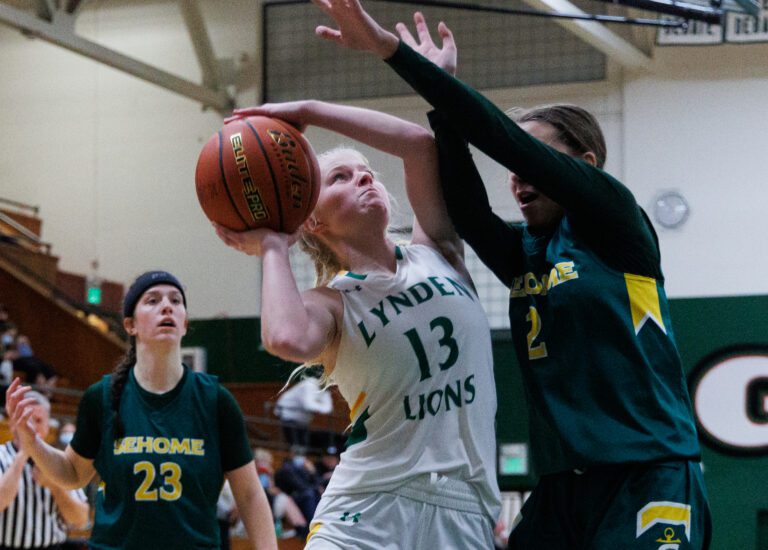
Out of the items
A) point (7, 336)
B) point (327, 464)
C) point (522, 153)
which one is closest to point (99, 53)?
point (7, 336)

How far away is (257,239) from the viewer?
10.7ft

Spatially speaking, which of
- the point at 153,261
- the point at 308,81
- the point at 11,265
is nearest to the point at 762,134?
the point at 308,81

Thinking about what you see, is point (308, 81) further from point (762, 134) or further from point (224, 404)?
point (224, 404)

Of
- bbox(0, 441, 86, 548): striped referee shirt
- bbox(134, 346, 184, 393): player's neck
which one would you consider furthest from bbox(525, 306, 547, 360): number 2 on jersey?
bbox(0, 441, 86, 548): striped referee shirt

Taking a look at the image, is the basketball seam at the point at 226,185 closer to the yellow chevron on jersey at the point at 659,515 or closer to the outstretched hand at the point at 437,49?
the outstretched hand at the point at 437,49

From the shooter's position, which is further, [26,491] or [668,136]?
[668,136]

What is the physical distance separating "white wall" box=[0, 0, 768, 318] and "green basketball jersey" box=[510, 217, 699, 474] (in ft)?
36.6

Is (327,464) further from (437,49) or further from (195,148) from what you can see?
(437,49)

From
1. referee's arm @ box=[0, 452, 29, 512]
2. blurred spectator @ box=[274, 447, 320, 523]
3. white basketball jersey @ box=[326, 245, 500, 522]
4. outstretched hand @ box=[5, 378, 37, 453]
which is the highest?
white basketball jersey @ box=[326, 245, 500, 522]

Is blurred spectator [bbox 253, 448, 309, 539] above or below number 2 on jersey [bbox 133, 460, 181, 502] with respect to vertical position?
below

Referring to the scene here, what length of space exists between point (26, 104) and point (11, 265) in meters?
3.02

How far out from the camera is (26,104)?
18359mm

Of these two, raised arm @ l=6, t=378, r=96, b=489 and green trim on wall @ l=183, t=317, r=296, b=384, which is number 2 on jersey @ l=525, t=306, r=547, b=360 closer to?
raised arm @ l=6, t=378, r=96, b=489

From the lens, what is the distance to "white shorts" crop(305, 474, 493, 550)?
3.23 metres
